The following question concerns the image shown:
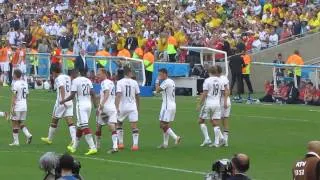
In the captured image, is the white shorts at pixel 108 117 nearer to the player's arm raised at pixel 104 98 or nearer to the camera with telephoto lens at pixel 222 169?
the player's arm raised at pixel 104 98

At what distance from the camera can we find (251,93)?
131ft

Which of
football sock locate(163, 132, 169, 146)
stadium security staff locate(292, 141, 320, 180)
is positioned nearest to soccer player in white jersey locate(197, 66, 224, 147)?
football sock locate(163, 132, 169, 146)

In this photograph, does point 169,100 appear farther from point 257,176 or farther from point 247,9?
point 247,9

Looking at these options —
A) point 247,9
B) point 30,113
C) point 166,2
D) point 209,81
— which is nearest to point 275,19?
point 247,9

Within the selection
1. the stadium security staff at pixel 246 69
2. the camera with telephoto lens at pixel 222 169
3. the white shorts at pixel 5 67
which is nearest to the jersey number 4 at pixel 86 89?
the camera with telephoto lens at pixel 222 169

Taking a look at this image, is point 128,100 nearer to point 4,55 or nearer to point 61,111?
point 61,111

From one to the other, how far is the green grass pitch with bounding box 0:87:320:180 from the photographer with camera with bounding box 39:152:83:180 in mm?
8355

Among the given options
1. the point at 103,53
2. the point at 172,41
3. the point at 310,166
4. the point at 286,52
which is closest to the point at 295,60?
the point at 286,52

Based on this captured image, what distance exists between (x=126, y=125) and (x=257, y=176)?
10.3 metres

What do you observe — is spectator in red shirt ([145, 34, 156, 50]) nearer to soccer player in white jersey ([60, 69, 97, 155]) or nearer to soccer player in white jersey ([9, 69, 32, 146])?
soccer player in white jersey ([9, 69, 32, 146])

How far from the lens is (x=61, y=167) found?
37.3 ft

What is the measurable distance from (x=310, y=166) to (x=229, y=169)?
6.09 ft

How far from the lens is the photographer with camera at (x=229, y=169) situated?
440 inches

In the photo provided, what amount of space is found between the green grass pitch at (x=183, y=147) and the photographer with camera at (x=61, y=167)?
8355 mm
